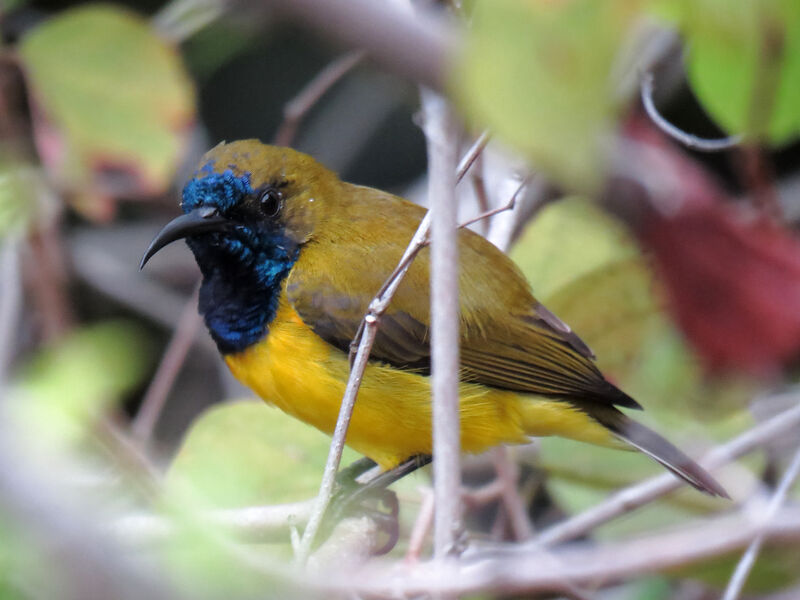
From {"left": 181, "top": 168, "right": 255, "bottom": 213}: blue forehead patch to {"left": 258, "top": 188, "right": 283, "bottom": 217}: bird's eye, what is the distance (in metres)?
0.09

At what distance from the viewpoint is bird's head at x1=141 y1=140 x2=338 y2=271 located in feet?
9.84

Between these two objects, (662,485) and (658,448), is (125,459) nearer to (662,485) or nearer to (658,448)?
(662,485)

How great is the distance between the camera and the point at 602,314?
11.0 ft

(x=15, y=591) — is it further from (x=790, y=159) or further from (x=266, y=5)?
(x=790, y=159)

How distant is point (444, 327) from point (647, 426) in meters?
1.84

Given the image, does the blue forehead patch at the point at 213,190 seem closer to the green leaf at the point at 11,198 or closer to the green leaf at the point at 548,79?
the green leaf at the point at 11,198

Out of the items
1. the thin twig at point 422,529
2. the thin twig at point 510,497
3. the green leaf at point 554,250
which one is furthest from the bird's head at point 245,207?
the thin twig at point 510,497

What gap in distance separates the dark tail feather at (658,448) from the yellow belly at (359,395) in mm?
191

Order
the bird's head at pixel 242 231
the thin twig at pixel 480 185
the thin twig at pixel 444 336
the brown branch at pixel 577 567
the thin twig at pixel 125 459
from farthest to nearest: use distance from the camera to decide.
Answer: the thin twig at pixel 480 185, the bird's head at pixel 242 231, the thin twig at pixel 444 336, the thin twig at pixel 125 459, the brown branch at pixel 577 567

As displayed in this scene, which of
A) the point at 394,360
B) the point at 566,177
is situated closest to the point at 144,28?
the point at 394,360

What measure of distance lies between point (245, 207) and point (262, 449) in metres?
0.73

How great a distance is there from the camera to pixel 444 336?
1.70m

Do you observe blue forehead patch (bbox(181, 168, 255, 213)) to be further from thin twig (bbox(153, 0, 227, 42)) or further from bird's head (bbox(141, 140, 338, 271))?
thin twig (bbox(153, 0, 227, 42))

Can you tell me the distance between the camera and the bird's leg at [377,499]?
3012mm
